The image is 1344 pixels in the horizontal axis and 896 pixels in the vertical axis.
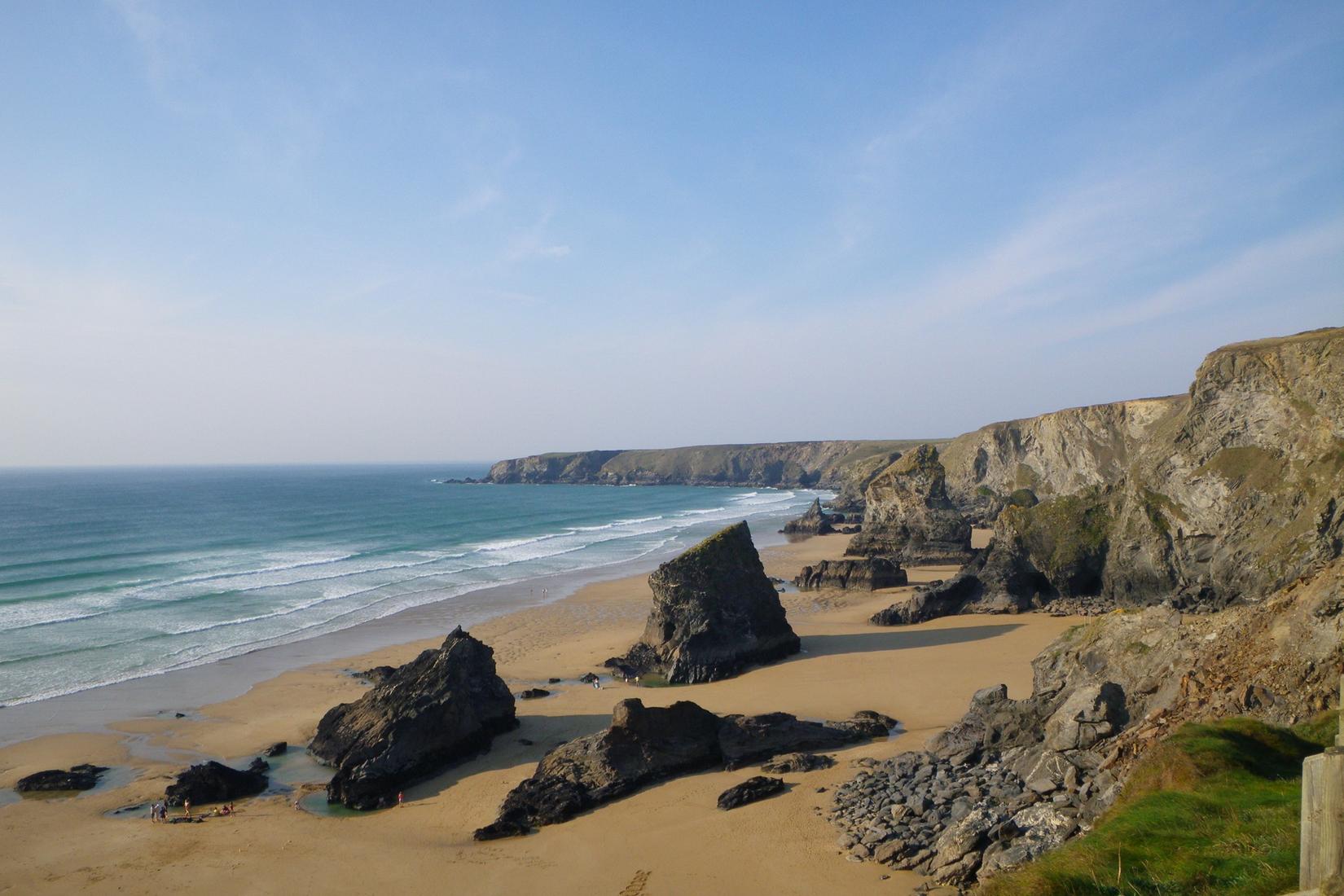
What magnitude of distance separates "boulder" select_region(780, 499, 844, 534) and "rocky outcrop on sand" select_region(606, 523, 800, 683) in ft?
153

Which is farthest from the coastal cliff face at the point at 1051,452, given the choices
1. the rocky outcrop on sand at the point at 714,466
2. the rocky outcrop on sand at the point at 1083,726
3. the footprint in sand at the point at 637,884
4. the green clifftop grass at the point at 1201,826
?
the rocky outcrop on sand at the point at 714,466

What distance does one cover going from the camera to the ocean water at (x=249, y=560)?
119 feet

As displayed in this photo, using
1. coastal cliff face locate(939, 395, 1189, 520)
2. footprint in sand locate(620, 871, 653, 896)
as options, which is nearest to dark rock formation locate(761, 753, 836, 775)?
footprint in sand locate(620, 871, 653, 896)

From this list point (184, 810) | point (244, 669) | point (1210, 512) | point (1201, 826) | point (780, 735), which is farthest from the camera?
point (1210, 512)

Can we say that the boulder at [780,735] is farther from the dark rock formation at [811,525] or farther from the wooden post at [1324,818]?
the dark rock formation at [811,525]

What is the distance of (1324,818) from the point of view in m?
4.64

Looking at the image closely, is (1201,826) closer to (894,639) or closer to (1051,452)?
(894,639)

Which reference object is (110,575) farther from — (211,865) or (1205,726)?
(1205,726)

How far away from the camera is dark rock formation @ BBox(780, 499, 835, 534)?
257ft

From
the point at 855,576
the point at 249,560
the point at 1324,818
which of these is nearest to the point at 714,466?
the point at 249,560

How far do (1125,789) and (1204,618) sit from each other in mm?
7286

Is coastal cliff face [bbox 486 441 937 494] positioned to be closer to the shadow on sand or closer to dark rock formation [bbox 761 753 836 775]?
the shadow on sand

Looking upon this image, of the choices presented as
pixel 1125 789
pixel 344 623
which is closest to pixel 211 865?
pixel 1125 789

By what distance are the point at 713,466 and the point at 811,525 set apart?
345 feet
